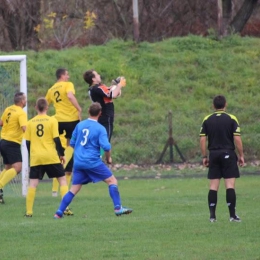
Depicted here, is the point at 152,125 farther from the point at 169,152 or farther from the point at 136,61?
the point at 136,61

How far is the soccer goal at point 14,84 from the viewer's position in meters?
17.2

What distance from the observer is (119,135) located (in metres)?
26.6

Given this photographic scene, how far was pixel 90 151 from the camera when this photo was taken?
1262cm

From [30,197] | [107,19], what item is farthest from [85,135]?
[107,19]

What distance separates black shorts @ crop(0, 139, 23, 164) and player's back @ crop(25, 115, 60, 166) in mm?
2420

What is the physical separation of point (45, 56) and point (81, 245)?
70.6 feet

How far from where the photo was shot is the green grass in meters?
26.1

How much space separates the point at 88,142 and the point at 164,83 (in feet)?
56.7

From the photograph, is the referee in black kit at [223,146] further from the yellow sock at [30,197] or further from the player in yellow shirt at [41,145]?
the yellow sock at [30,197]

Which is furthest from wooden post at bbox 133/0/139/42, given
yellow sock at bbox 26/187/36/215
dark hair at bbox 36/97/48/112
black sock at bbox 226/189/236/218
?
black sock at bbox 226/189/236/218

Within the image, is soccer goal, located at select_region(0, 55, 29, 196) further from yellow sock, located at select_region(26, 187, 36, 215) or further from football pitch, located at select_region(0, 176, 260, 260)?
yellow sock, located at select_region(26, 187, 36, 215)

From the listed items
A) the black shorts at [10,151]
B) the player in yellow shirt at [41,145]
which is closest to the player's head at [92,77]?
the black shorts at [10,151]

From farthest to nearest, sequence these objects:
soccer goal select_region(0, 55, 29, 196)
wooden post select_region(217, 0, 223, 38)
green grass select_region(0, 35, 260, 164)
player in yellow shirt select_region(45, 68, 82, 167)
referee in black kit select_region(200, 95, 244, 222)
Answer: wooden post select_region(217, 0, 223, 38)
green grass select_region(0, 35, 260, 164)
soccer goal select_region(0, 55, 29, 196)
player in yellow shirt select_region(45, 68, 82, 167)
referee in black kit select_region(200, 95, 244, 222)

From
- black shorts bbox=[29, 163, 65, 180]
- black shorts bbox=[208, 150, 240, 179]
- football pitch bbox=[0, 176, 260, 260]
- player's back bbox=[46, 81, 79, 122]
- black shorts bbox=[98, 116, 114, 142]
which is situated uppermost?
player's back bbox=[46, 81, 79, 122]
